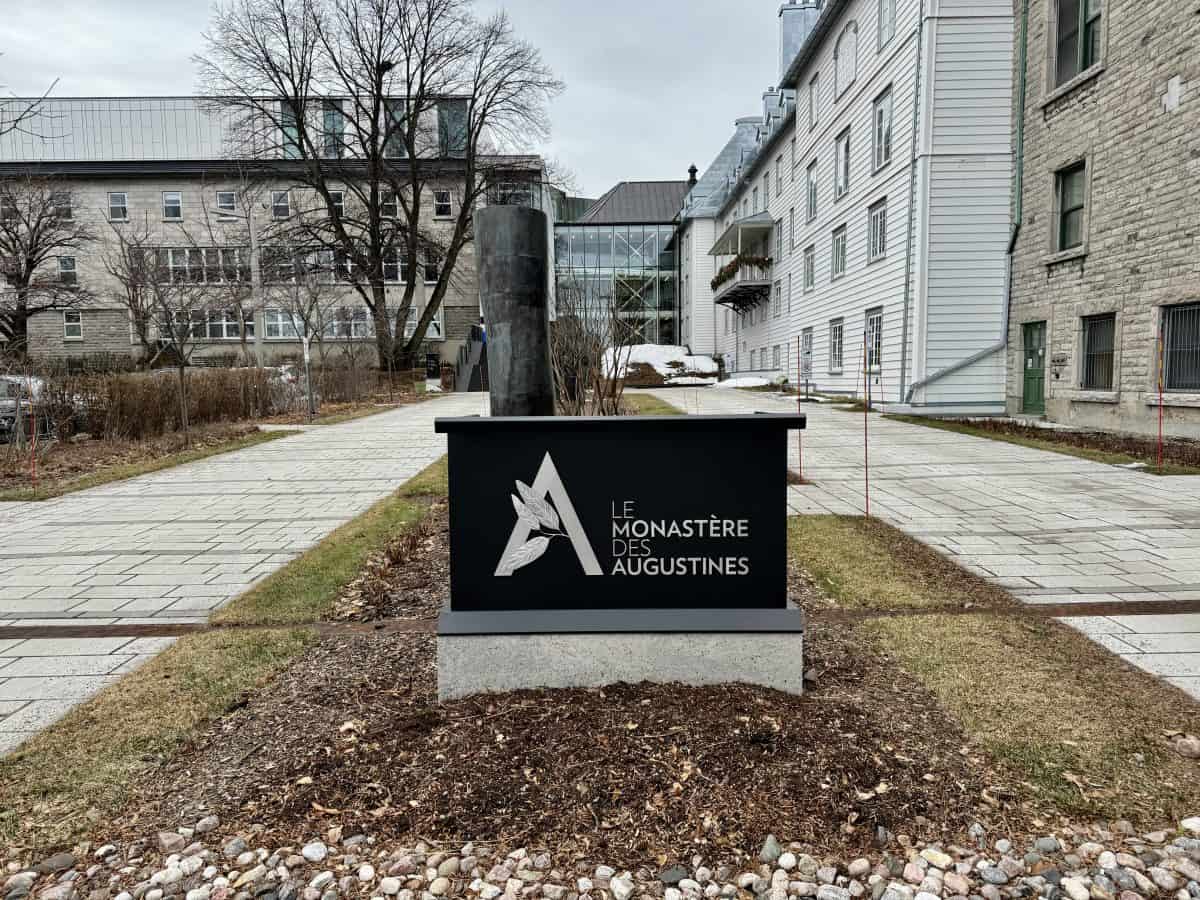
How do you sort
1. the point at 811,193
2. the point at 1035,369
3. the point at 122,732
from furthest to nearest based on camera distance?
1. the point at 811,193
2. the point at 1035,369
3. the point at 122,732

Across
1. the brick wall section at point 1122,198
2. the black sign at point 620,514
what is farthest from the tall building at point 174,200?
the black sign at point 620,514

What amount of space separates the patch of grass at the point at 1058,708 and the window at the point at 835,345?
2118 cm

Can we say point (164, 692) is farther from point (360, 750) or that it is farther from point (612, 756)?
point (612, 756)

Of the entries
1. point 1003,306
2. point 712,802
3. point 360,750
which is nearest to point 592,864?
point 712,802

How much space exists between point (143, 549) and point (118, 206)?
5295 cm

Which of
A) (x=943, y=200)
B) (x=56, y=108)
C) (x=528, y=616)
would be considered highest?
(x=56, y=108)

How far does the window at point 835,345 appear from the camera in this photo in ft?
80.8

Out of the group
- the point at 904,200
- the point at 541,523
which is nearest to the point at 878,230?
the point at 904,200

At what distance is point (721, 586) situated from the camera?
10.9 ft

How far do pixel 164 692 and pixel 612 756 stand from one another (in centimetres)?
224

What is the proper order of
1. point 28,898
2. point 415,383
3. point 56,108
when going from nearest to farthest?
point 28,898 < point 415,383 < point 56,108

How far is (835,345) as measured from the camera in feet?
82.1

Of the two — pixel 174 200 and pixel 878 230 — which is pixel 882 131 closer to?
pixel 878 230

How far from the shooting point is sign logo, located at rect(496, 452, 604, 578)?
10.7 feet
